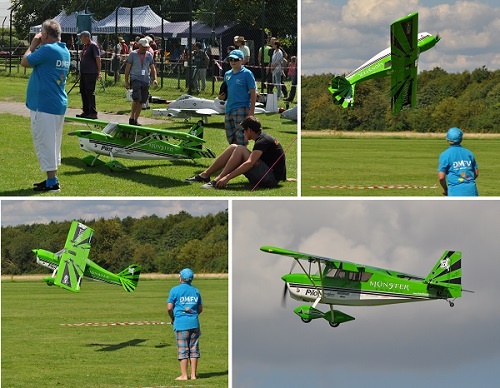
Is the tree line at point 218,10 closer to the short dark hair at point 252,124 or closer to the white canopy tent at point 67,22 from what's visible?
the white canopy tent at point 67,22

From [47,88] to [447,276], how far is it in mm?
4926

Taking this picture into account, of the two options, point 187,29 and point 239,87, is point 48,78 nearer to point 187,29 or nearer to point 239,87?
point 239,87

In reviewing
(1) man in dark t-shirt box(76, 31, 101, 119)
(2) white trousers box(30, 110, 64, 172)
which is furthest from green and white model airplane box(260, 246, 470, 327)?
(1) man in dark t-shirt box(76, 31, 101, 119)

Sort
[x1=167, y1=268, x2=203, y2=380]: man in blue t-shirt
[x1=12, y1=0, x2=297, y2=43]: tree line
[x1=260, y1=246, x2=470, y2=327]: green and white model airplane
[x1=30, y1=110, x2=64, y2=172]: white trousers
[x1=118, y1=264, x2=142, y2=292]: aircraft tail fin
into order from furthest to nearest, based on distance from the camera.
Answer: [x1=12, y1=0, x2=297, y2=43]: tree line < [x1=118, y1=264, x2=142, y2=292]: aircraft tail fin < [x1=30, y1=110, x2=64, y2=172]: white trousers < [x1=167, y1=268, x2=203, y2=380]: man in blue t-shirt < [x1=260, y1=246, x2=470, y2=327]: green and white model airplane

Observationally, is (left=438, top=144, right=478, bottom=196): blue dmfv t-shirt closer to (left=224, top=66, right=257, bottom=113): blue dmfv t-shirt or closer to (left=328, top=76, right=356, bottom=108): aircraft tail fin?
(left=328, top=76, right=356, bottom=108): aircraft tail fin

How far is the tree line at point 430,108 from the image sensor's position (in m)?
30.5

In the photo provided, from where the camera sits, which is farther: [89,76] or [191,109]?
[191,109]

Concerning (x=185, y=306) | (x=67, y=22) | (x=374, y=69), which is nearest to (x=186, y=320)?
(x=185, y=306)

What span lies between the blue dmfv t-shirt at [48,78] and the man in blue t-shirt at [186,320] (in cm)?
252

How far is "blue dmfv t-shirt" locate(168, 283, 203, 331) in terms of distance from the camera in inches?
410

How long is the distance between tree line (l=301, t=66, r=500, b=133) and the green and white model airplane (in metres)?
19.2

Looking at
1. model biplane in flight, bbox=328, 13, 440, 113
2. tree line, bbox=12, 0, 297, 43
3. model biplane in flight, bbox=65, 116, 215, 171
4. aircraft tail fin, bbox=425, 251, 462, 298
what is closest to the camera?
aircraft tail fin, bbox=425, 251, 462, 298

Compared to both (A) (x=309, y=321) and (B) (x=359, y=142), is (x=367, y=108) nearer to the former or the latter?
(B) (x=359, y=142)

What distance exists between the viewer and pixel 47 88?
1103 cm
